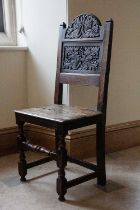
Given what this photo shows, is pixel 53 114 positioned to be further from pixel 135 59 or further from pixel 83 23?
pixel 135 59

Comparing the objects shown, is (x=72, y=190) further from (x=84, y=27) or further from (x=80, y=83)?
(x=84, y=27)

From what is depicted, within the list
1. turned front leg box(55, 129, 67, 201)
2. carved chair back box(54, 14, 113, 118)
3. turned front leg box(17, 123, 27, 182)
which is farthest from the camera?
turned front leg box(17, 123, 27, 182)

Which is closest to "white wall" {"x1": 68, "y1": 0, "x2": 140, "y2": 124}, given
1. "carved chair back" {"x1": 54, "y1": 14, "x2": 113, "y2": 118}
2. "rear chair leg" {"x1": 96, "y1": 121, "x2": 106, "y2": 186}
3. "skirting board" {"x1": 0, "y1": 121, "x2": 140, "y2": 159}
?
"skirting board" {"x1": 0, "y1": 121, "x2": 140, "y2": 159}

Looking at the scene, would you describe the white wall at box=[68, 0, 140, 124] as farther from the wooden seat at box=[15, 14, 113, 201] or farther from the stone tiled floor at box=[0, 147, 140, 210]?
the stone tiled floor at box=[0, 147, 140, 210]

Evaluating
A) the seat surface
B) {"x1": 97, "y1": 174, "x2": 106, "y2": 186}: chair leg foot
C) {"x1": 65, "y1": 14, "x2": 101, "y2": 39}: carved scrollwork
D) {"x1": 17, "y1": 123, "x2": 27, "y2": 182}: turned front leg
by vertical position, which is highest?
{"x1": 65, "y1": 14, "x2": 101, "y2": 39}: carved scrollwork

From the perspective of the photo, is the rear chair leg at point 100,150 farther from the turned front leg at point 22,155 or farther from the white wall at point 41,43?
the white wall at point 41,43

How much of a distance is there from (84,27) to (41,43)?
Result: 0.55m

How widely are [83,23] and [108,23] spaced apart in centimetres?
21

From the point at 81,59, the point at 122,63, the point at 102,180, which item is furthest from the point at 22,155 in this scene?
the point at 122,63

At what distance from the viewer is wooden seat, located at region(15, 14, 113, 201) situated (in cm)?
170

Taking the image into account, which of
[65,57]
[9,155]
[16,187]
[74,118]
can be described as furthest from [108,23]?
[9,155]

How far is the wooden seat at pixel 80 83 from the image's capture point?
1.70 metres

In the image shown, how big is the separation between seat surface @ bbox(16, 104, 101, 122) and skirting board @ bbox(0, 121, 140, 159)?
41cm

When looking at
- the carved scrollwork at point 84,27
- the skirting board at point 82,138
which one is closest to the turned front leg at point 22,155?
the skirting board at point 82,138
